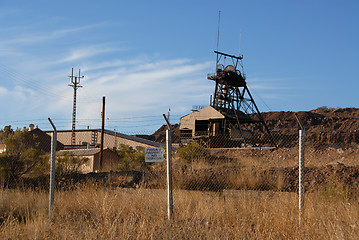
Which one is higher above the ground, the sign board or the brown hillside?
the brown hillside

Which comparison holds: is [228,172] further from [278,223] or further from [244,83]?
[244,83]

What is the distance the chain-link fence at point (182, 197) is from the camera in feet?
20.7

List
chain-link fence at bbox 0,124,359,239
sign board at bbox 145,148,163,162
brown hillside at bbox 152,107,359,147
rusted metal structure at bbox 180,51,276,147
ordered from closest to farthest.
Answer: chain-link fence at bbox 0,124,359,239 < sign board at bbox 145,148,163,162 < rusted metal structure at bbox 180,51,276,147 < brown hillside at bbox 152,107,359,147

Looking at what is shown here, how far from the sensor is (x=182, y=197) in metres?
9.62

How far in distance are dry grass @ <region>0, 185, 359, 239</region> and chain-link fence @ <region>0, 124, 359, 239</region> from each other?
21 millimetres

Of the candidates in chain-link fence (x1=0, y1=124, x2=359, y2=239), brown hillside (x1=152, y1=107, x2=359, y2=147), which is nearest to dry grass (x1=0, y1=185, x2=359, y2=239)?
chain-link fence (x1=0, y1=124, x2=359, y2=239)

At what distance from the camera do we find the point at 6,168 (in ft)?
53.9

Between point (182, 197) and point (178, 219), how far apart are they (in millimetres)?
1921

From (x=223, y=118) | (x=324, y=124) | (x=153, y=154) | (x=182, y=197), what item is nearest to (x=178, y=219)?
(x=153, y=154)

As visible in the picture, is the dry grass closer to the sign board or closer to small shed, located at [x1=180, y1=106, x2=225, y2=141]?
the sign board

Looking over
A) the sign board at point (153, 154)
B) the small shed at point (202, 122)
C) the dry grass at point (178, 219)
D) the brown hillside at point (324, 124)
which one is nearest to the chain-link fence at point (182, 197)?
the dry grass at point (178, 219)

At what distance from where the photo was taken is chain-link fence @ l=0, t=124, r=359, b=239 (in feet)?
20.7

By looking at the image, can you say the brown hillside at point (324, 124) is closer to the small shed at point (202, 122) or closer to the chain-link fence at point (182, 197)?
the small shed at point (202, 122)

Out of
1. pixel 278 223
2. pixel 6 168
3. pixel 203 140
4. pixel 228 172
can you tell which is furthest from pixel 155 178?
pixel 203 140
